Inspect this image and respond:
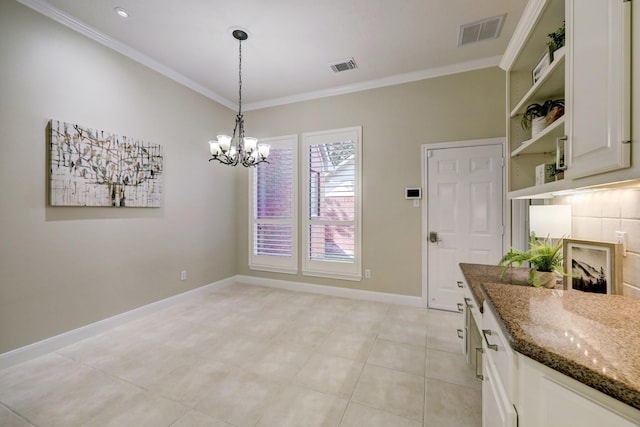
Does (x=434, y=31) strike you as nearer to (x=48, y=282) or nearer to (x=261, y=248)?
(x=261, y=248)

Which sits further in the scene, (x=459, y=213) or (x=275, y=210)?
(x=275, y=210)

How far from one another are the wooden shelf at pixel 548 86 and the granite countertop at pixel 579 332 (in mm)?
1291

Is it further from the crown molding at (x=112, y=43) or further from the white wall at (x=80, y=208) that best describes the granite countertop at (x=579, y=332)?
the crown molding at (x=112, y=43)

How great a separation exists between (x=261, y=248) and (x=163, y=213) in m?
1.65

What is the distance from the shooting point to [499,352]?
1106 mm

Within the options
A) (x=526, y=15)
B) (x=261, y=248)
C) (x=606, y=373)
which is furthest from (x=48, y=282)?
(x=526, y=15)

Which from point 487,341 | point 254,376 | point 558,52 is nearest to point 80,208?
point 254,376

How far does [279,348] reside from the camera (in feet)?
8.16

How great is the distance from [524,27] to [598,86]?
1138 mm

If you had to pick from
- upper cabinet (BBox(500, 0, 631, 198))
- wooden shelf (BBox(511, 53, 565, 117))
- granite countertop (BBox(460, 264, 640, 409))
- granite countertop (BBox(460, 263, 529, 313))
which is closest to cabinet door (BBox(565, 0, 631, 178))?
upper cabinet (BBox(500, 0, 631, 198))

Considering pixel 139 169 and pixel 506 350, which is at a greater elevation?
pixel 139 169

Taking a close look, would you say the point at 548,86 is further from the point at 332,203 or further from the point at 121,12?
the point at 121,12

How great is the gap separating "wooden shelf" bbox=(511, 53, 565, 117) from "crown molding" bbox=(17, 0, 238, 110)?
4.03 metres

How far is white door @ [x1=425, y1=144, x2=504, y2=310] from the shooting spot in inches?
125
